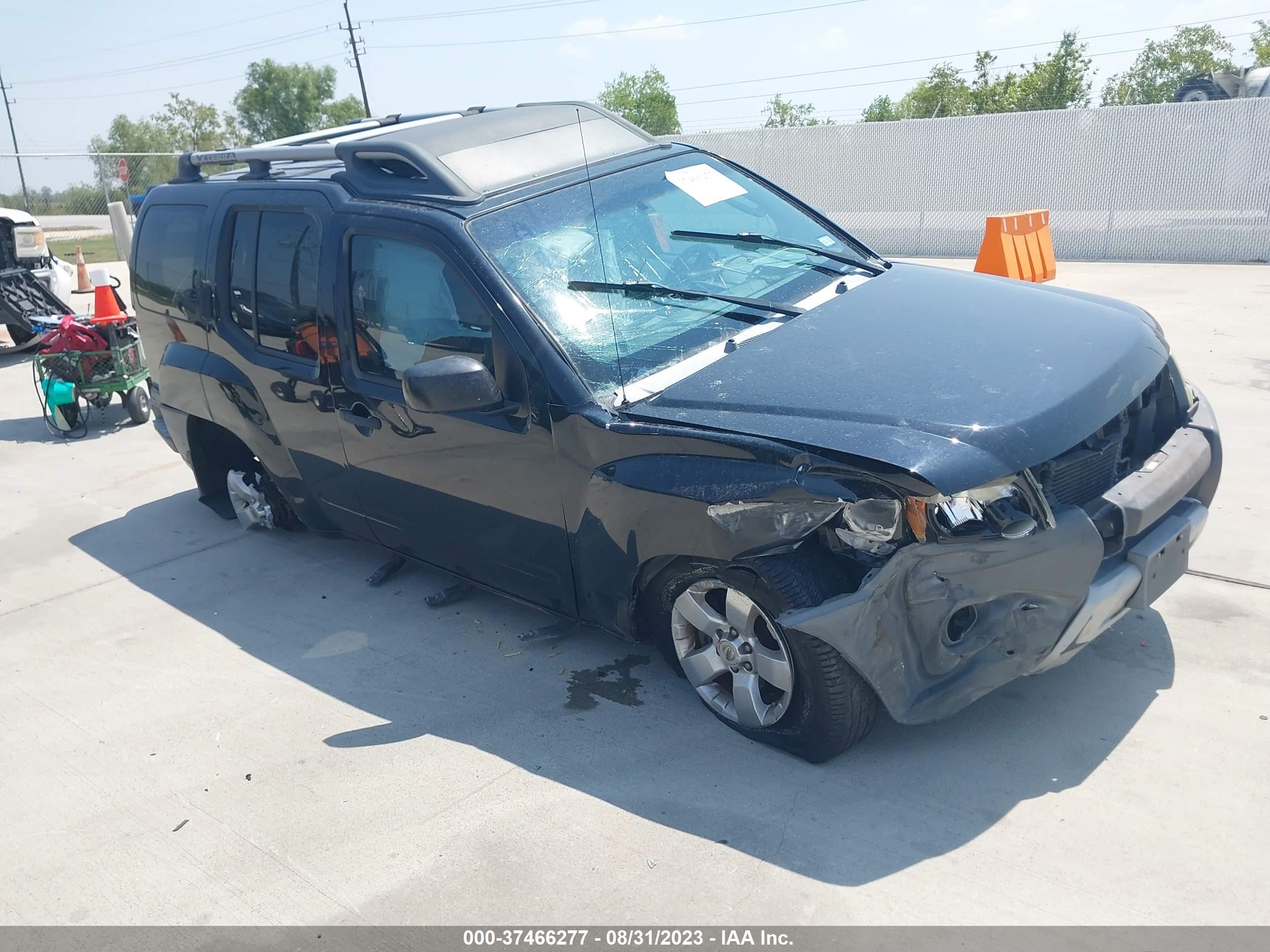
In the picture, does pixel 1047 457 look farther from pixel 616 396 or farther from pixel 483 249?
pixel 483 249

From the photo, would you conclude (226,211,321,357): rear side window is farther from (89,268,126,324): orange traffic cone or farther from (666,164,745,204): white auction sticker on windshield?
(89,268,126,324): orange traffic cone

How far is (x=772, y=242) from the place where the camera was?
4.53 m

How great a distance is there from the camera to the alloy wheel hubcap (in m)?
3.44

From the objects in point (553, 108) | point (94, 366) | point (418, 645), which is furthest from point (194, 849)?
point (94, 366)

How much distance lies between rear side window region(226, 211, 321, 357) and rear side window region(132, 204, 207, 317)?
0.38 meters

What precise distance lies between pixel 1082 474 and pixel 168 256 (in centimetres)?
467

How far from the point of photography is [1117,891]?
284cm

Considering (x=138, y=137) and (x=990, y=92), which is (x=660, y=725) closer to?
(x=990, y=92)

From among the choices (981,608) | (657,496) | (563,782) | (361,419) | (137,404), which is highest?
(361,419)

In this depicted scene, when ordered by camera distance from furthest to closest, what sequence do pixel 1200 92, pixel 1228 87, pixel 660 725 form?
pixel 1200 92
pixel 1228 87
pixel 660 725

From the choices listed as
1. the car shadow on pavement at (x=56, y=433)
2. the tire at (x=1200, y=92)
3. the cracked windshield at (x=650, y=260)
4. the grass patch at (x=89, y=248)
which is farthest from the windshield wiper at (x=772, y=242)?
the grass patch at (x=89, y=248)

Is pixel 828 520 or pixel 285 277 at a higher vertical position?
pixel 285 277

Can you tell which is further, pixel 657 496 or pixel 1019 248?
pixel 1019 248

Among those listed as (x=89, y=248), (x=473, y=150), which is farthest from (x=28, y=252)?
(x=89, y=248)
